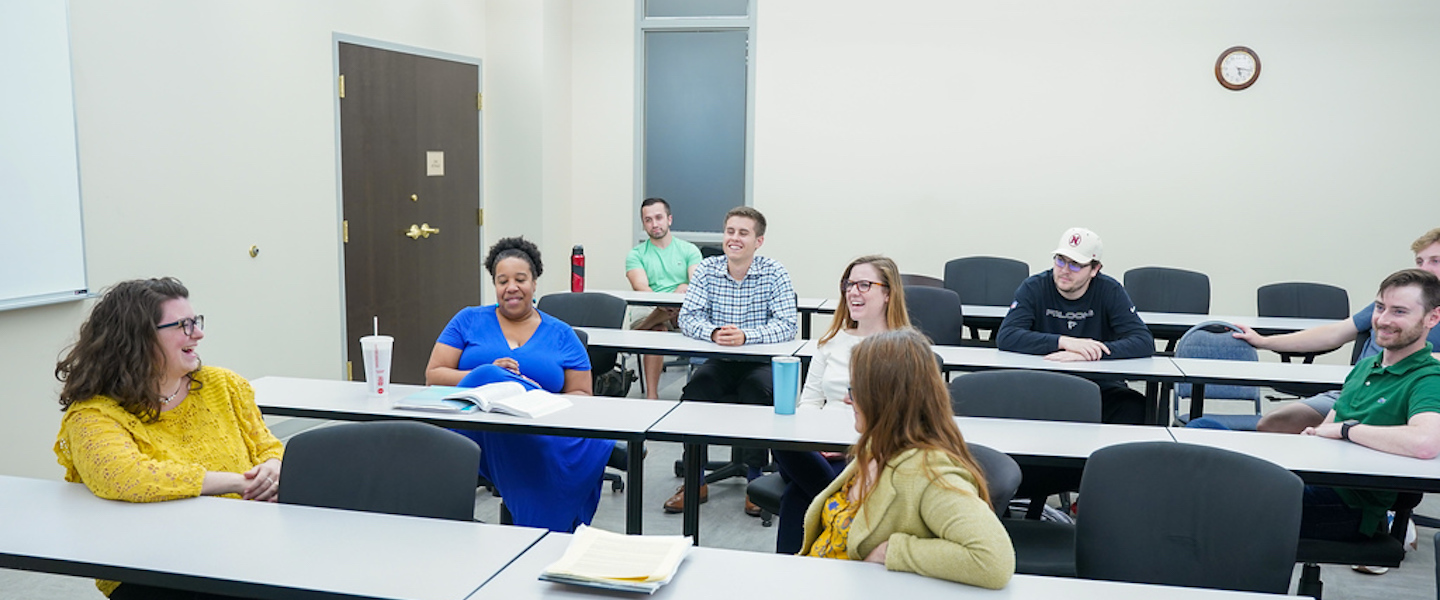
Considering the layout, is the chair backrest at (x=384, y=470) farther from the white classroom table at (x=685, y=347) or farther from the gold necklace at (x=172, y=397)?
the white classroom table at (x=685, y=347)

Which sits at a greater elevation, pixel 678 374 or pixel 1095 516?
pixel 1095 516

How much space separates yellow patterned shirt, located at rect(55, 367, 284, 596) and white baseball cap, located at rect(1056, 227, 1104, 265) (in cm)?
288

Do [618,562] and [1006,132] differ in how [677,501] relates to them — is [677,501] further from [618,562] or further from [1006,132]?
[1006,132]

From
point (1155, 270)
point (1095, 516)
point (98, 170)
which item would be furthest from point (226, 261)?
point (1155, 270)

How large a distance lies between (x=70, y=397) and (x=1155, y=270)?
5.09 m

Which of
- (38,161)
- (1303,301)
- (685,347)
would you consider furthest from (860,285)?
(1303,301)

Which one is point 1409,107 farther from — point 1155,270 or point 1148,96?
point 1155,270

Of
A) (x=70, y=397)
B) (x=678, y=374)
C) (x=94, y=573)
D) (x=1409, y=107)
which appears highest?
(x=1409, y=107)

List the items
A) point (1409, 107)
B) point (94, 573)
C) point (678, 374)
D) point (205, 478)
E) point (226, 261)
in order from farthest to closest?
point (678, 374) → point (1409, 107) → point (226, 261) → point (205, 478) → point (94, 573)

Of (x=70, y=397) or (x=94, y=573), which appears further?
(x=70, y=397)

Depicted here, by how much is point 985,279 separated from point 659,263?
1.88 meters

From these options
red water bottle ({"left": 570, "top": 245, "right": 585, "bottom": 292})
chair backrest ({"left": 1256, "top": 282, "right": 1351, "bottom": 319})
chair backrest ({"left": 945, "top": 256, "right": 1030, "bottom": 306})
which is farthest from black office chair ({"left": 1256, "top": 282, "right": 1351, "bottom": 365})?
red water bottle ({"left": 570, "top": 245, "right": 585, "bottom": 292})

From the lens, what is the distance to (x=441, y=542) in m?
2.00

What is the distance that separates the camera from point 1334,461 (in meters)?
2.59
